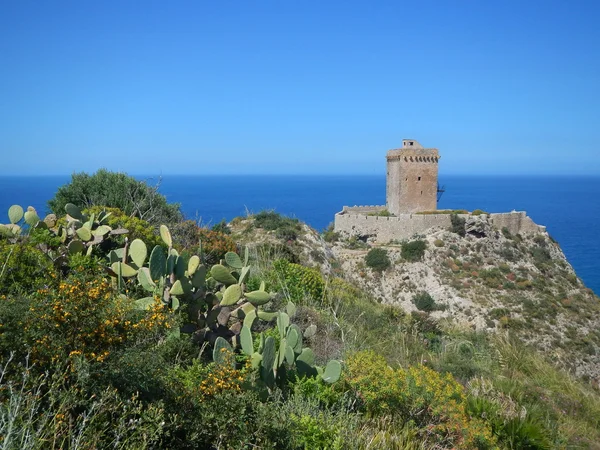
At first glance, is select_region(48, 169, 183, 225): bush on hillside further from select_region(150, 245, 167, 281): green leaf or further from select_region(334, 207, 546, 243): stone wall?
select_region(334, 207, 546, 243): stone wall

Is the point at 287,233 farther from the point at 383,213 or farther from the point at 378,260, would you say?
the point at 383,213

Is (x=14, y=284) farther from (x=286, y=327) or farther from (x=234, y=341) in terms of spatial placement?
(x=286, y=327)

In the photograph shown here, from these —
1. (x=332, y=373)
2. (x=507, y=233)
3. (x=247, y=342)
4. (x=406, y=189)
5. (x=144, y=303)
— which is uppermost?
(x=144, y=303)

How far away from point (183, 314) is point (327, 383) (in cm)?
135

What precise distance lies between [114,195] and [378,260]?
18.5m

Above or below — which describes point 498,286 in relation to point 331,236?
below

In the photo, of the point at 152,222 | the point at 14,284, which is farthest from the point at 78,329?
the point at 152,222

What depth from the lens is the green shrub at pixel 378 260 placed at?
2797cm

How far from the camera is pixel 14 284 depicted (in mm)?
4375

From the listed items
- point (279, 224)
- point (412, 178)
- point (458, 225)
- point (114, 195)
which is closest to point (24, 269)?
point (114, 195)

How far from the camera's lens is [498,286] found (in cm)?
2716

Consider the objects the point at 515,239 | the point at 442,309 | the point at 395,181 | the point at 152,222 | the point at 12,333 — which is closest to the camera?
the point at 12,333

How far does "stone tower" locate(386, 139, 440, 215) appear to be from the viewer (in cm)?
3728

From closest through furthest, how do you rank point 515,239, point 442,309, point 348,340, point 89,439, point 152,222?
point 89,439 < point 348,340 < point 152,222 < point 442,309 < point 515,239
